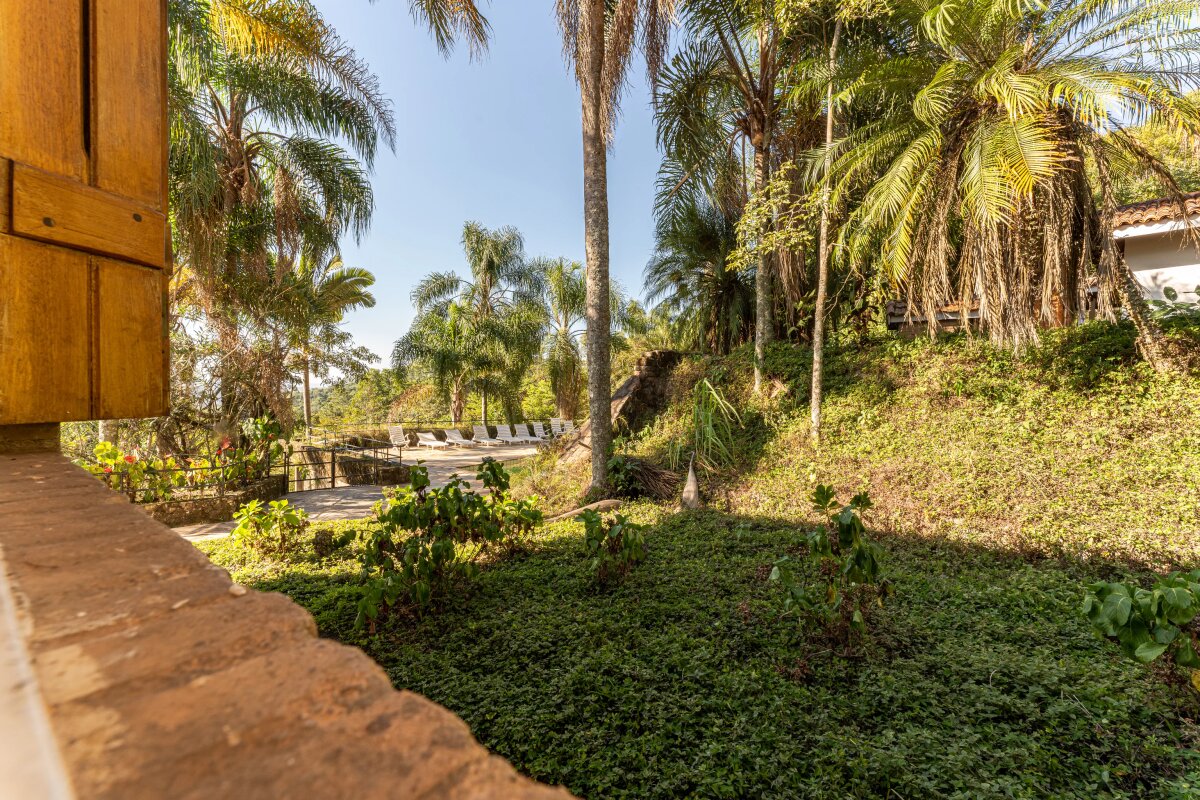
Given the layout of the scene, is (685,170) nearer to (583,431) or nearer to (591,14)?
(591,14)

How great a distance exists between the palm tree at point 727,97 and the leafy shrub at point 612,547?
17.1 ft

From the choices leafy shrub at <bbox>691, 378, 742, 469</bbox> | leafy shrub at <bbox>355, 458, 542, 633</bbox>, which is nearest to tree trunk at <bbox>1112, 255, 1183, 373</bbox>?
leafy shrub at <bbox>691, 378, 742, 469</bbox>

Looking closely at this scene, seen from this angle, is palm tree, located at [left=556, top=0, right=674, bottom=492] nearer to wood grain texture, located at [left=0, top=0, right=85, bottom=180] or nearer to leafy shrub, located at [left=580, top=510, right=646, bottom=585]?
leafy shrub, located at [left=580, top=510, right=646, bottom=585]

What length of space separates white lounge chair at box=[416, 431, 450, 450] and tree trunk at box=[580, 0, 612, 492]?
1307 cm

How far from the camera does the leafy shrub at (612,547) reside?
3.62 meters

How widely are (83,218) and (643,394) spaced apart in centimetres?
859

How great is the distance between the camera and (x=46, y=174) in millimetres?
1452

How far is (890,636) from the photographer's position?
9.48 feet

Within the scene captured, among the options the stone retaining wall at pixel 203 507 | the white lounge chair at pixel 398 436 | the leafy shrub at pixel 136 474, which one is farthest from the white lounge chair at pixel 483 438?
the leafy shrub at pixel 136 474

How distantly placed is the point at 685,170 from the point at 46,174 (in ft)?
27.7

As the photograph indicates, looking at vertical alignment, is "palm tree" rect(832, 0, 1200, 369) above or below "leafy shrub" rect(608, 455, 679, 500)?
above

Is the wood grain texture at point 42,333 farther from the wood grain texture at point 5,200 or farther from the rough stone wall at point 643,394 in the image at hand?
the rough stone wall at point 643,394

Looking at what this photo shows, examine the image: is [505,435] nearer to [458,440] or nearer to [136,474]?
[458,440]

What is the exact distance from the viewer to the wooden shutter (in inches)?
55.1
